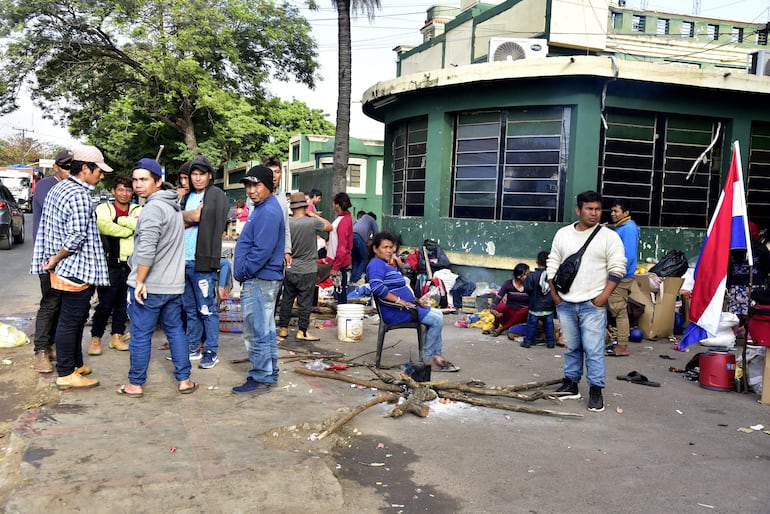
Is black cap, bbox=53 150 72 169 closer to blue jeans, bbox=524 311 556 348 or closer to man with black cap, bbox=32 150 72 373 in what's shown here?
man with black cap, bbox=32 150 72 373

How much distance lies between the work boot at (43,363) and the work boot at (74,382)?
1.65ft

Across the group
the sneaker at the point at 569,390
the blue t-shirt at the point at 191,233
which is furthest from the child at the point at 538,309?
the blue t-shirt at the point at 191,233

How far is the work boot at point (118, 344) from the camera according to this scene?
22.0ft

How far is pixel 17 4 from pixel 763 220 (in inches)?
977

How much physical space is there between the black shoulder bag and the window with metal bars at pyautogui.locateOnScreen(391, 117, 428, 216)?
735 cm

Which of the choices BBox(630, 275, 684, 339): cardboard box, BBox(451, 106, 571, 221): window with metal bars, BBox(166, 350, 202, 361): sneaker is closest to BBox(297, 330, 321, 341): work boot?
BBox(166, 350, 202, 361): sneaker

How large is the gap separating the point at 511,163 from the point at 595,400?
6.71 meters

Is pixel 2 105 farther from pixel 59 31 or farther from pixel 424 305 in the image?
pixel 424 305

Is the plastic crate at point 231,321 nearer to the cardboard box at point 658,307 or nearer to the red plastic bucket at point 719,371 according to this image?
the red plastic bucket at point 719,371

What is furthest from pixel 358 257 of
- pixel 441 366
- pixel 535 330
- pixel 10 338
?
pixel 10 338

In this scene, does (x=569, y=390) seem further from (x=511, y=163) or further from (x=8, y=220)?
(x=8, y=220)

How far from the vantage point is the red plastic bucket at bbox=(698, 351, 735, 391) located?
6262 millimetres

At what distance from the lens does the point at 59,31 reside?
24.4 metres

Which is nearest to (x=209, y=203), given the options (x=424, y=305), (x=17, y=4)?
(x=424, y=305)
